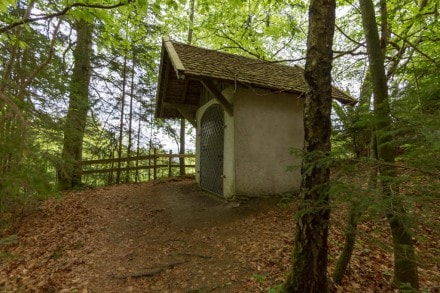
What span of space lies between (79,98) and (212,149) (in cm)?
473

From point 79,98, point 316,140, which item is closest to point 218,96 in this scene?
point 316,140

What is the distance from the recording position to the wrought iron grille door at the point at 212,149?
8298 mm

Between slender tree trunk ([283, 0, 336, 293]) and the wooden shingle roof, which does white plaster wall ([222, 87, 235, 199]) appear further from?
slender tree trunk ([283, 0, 336, 293])

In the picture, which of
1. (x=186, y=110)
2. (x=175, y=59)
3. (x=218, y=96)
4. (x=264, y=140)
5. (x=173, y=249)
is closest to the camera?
(x=173, y=249)

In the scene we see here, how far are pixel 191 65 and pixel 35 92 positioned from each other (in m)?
4.72

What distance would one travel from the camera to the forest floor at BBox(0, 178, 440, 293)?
3.88 m

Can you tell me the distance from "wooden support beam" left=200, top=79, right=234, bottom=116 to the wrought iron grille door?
2.40 ft

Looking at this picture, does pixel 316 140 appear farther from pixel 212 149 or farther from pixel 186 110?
pixel 186 110

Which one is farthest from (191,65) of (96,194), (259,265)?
(96,194)

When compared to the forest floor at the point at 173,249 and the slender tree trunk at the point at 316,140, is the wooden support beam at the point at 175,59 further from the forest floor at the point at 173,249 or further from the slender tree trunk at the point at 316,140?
the slender tree trunk at the point at 316,140

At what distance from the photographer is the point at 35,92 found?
766 cm

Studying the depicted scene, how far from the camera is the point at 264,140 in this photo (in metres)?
7.77

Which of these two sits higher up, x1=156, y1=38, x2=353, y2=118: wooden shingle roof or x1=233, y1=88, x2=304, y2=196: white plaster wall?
x1=156, y1=38, x2=353, y2=118: wooden shingle roof

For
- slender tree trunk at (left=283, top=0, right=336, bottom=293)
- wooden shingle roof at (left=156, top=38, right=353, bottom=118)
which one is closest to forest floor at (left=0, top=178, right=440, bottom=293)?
slender tree trunk at (left=283, top=0, right=336, bottom=293)
